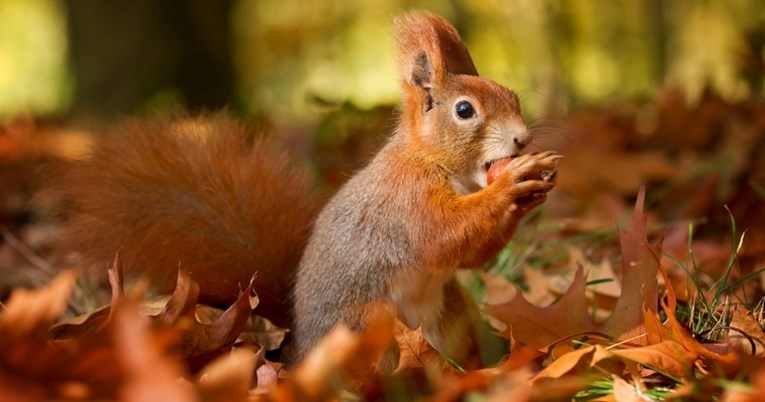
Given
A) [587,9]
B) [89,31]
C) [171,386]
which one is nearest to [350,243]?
[171,386]

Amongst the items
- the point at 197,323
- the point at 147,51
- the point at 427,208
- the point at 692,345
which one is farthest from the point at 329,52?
the point at 692,345

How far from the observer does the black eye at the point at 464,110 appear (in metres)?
1.86

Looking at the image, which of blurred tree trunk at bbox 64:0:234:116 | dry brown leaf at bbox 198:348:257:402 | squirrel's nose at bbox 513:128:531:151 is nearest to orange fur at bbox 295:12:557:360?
squirrel's nose at bbox 513:128:531:151

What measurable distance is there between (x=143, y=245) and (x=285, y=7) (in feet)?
28.9

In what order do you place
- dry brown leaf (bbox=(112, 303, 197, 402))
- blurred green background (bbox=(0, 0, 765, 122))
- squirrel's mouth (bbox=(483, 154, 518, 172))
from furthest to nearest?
blurred green background (bbox=(0, 0, 765, 122)) < squirrel's mouth (bbox=(483, 154, 518, 172)) < dry brown leaf (bbox=(112, 303, 197, 402))

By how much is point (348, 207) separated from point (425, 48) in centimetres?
37

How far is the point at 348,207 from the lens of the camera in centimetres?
193

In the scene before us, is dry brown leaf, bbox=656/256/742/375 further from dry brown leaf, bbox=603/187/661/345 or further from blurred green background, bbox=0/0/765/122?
blurred green background, bbox=0/0/765/122

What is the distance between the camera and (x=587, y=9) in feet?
27.5

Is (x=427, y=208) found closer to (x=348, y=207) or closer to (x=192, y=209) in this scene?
(x=348, y=207)

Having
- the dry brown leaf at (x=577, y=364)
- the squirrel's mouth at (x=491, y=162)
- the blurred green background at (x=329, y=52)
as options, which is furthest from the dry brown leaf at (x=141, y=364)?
the blurred green background at (x=329, y=52)

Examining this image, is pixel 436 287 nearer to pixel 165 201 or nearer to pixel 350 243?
pixel 350 243

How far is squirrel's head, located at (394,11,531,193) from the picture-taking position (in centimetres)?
184

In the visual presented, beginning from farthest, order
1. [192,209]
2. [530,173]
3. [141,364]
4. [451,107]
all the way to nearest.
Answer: [192,209] < [451,107] < [530,173] < [141,364]
